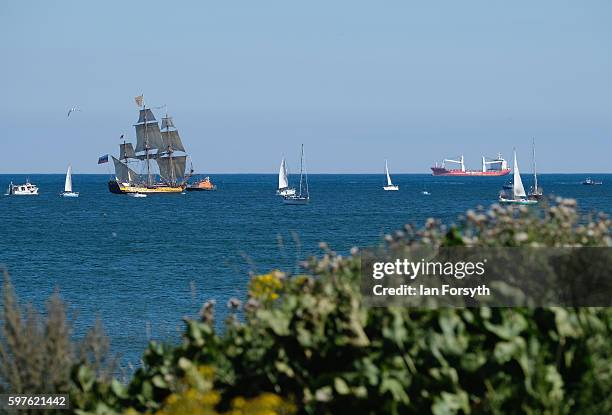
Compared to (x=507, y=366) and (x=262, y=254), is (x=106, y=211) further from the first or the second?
(x=507, y=366)

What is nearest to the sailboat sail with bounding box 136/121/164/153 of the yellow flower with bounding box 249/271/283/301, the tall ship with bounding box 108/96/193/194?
the tall ship with bounding box 108/96/193/194

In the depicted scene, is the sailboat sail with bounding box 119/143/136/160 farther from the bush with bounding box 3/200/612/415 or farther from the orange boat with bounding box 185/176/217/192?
the bush with bounding box 3/200/612/415

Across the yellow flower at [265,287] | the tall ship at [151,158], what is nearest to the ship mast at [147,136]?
the tall ship at [151,158]

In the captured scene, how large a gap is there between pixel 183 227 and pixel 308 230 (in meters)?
12.5

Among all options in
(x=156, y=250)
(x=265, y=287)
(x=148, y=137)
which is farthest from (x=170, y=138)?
(x=265, y=287)

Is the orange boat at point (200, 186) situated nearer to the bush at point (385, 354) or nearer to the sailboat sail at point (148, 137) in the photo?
the sailboat sail at point (148, 137)

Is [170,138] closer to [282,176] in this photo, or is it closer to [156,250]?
[282,176]

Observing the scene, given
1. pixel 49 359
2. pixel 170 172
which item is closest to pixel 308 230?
pixel 49 359

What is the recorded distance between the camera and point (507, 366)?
5.63 m

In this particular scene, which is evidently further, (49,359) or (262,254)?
(262,254)

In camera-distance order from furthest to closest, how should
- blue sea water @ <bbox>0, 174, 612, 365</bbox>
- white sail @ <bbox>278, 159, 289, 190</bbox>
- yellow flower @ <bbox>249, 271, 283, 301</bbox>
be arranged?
white sail @ <bbox>278, 159, 289, 190</bbox>, blue sea water @ <bbox>0, 174, 612, 365</bbox>, yellow flower @ <bbox>249, 271, 283, 301</bbox>

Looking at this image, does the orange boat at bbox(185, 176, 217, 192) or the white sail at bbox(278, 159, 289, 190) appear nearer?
the white sail at bbox(278, 159, 289, 190)

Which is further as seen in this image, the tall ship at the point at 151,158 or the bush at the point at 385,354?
the tall ship at the point at 151,158

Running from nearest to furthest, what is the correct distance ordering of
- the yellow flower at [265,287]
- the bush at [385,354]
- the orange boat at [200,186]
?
the bush at [385,354]
the yellow flower at [265,287]
the orange boat at [200,186]
